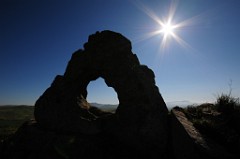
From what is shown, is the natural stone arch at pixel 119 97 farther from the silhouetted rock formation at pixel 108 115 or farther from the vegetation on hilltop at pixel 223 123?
the vegetation on hilltop at pixel 223 123

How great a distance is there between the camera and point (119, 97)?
1252 centimetres

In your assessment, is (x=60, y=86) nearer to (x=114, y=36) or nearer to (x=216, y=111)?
(x=114, y=36)

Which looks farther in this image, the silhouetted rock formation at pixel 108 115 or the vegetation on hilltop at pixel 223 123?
the silhouetted rock formation at pixel 108 115

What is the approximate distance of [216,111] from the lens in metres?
12.5

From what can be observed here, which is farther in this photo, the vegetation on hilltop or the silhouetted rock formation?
the silhouetted rock formation

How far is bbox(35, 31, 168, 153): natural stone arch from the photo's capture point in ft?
36.5

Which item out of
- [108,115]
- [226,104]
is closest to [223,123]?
[226,104]

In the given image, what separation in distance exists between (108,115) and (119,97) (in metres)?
1.99

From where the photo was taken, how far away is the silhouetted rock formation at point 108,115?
10914mm

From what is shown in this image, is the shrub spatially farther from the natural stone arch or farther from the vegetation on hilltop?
the natural stone arch

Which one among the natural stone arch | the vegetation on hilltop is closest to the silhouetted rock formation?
the natural stone arch

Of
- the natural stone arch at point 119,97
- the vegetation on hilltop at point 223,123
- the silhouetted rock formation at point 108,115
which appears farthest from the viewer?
the natural stone arch at point 119,97

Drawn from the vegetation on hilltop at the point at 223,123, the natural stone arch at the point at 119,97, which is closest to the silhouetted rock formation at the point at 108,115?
the natural stone arch at the point at 119,97

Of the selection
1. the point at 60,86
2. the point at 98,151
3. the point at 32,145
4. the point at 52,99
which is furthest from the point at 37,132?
the point at 98,151
